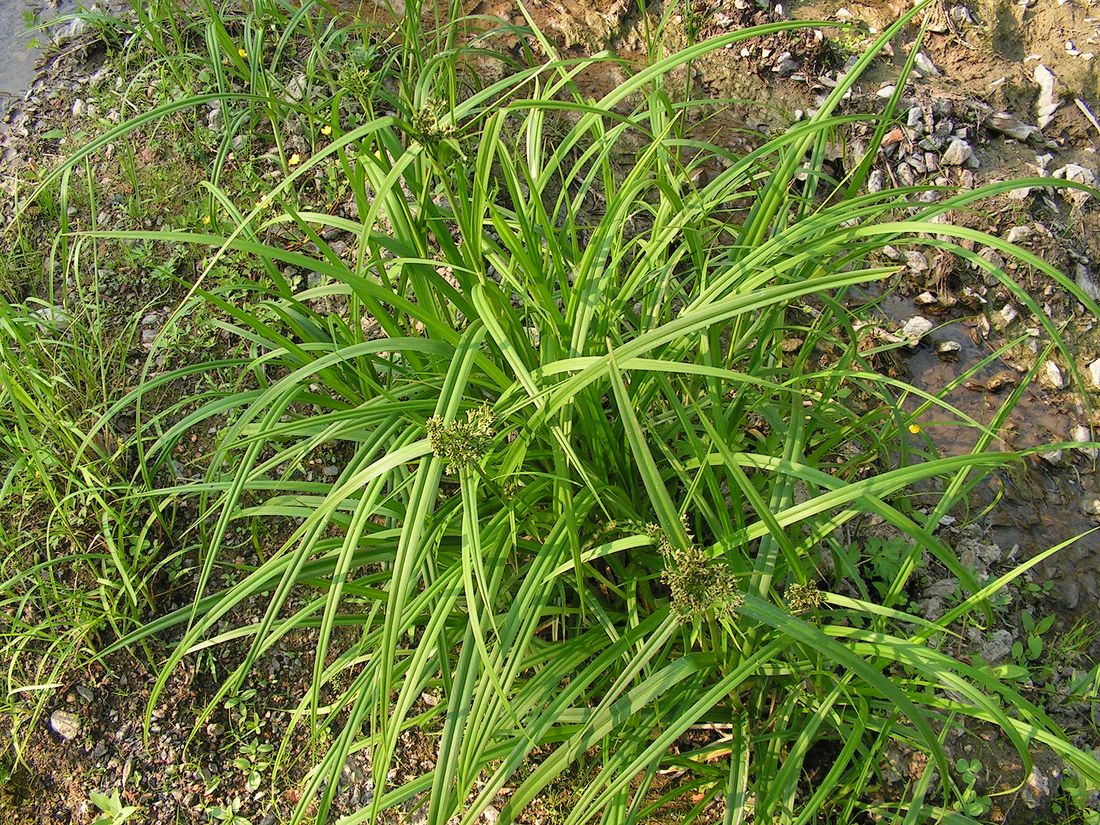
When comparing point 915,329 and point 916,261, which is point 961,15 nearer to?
point 916,261

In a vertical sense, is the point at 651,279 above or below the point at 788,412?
above

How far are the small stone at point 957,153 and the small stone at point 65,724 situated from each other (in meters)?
3.03

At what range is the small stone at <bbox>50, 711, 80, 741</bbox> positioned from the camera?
6.61ft

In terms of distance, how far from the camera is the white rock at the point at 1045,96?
120 inches

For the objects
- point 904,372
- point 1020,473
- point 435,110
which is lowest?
point 1020,473

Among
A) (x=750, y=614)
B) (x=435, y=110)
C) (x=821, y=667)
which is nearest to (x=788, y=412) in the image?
(x=821, y=667)

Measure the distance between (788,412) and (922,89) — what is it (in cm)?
171

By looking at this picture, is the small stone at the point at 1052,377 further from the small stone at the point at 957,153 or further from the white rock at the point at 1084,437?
the small stone at the point at 957,153

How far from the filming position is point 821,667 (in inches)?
60.6

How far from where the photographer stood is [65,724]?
202 centimetres

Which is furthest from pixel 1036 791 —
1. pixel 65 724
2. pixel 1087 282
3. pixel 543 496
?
pixel 65 724

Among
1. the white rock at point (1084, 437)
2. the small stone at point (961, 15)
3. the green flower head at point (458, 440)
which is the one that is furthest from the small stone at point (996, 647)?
the small stone at point (961, 15)

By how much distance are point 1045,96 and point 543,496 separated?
8.57 ft

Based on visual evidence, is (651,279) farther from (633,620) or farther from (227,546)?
(227,546)
